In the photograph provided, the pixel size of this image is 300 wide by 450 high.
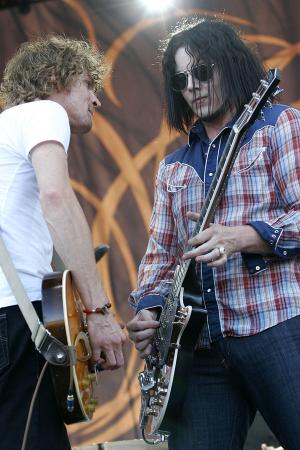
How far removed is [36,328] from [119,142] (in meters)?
2.43

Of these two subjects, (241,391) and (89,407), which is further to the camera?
(241,391)

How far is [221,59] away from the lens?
2.65 meters

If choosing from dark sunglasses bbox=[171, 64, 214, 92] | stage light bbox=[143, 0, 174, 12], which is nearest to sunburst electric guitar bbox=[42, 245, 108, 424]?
dark sunglasses bbox=[171, 64, 214, 92]

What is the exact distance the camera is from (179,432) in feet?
8.25

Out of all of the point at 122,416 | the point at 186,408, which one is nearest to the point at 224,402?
the point at 186,408

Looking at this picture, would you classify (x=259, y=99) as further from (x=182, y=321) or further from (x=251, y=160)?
(x=182, y=321)

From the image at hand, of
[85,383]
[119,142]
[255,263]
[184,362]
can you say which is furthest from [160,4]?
[85,383]

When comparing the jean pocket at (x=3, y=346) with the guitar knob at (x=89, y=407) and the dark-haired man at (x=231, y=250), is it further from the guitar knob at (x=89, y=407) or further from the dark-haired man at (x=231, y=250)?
the dark-haired man at (x=231, y=250)

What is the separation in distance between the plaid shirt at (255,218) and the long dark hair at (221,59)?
113mm

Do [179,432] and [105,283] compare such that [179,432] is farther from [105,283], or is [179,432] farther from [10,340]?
[105,283]

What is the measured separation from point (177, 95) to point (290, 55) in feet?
5.59

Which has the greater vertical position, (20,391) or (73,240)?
(73,240)

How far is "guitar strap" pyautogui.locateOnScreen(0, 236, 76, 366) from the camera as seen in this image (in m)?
2.16

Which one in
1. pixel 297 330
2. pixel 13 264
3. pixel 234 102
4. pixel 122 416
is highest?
pixel 234 102
